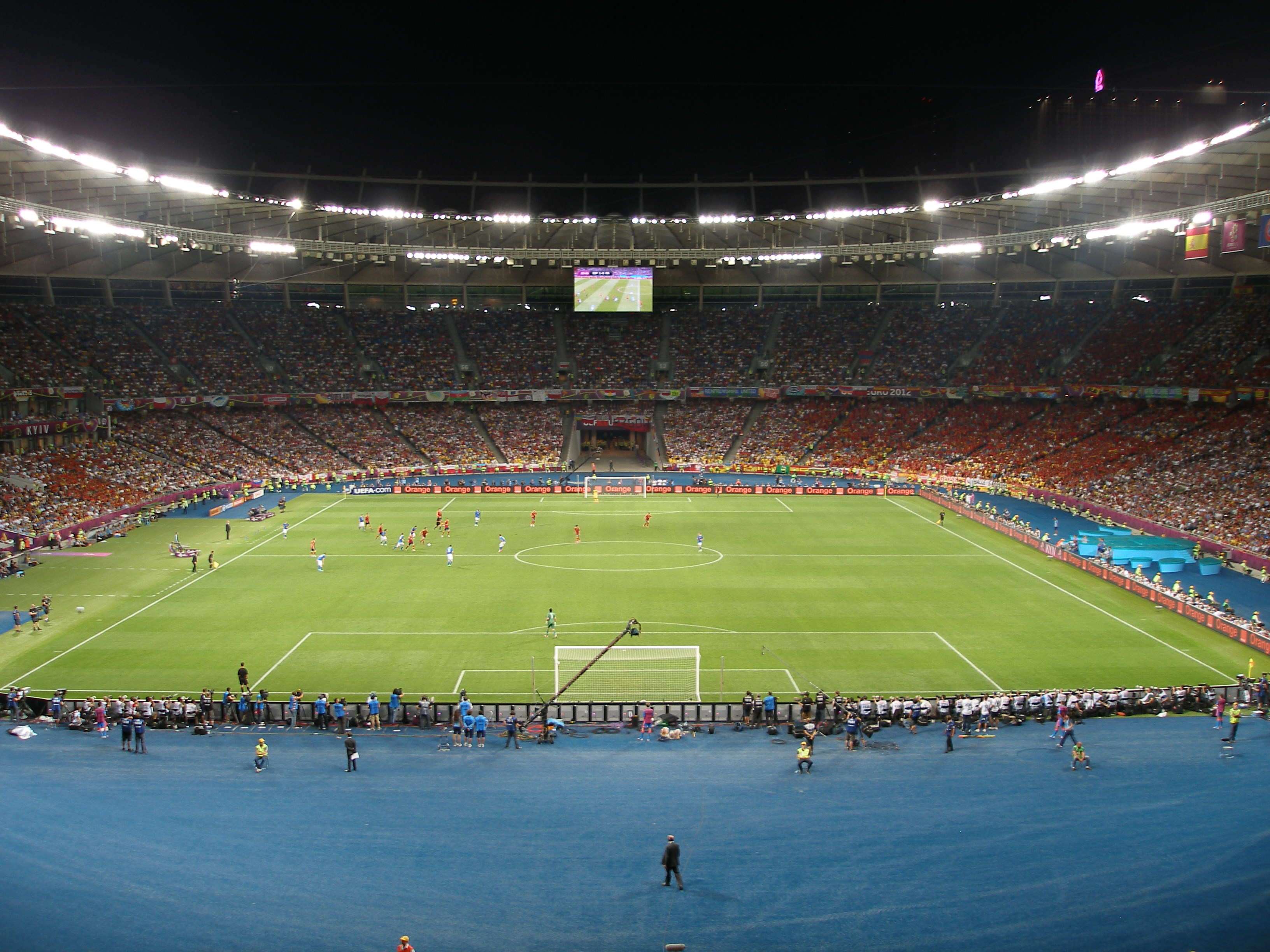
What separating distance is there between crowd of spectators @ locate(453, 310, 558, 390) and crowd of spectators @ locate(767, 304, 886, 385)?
20903 millimetres

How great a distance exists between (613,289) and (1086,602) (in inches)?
1867

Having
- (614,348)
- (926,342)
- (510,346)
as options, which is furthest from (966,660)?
(510,346)

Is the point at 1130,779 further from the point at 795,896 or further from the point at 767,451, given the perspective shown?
the point at 767,451

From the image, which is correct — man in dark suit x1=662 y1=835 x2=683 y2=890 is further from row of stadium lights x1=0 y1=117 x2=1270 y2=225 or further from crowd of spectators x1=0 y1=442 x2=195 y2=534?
crowd of spectators x1=0 y1=442 x2=195 y2=534

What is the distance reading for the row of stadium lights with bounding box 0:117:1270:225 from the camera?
39.0 m

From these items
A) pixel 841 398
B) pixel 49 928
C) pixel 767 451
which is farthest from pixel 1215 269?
pixel 49 928

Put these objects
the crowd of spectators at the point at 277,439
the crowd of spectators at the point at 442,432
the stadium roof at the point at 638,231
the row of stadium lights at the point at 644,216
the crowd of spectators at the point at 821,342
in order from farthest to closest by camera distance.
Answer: the crowd of spectators at the point at 821,342 < the crowd of spectators at the point at 442,432 < the crowd of spectators at the point at 277,439 < the stadium roof at the point at 638,231 < the row of stadium lights at the point at 644,216

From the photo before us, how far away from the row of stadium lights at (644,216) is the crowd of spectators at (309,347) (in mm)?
15155

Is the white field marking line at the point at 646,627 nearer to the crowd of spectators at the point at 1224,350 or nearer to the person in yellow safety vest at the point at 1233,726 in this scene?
the person in yellow safety vest at the point at 1233,726

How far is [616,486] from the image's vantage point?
67.2 meters

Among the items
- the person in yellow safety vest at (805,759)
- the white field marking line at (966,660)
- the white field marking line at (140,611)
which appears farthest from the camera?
the white field marking line at (140,611)

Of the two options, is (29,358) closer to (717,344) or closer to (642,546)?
(642,546)

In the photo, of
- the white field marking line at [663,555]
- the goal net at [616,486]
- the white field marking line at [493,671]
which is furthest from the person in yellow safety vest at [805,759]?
the goal net at [616,486]

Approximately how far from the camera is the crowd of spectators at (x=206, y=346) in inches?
2872
